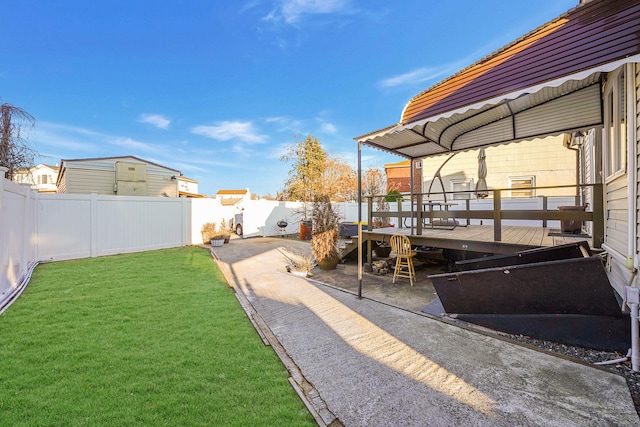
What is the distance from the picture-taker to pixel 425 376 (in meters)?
2.50

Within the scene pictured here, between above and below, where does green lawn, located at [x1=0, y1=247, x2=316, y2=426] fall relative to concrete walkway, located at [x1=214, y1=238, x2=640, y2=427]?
above

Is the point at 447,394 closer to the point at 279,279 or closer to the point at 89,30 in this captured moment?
the point at 279,279

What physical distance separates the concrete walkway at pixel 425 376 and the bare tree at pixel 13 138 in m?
8.87

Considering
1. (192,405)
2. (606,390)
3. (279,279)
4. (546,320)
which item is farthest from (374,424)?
(279,279)

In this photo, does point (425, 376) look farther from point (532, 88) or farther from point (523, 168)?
point (523, 168)

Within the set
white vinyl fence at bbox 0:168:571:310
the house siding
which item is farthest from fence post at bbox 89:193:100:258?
the house siding

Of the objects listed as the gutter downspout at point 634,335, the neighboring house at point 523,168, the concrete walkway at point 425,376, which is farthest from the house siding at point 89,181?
the gutter downspout at point 634,335

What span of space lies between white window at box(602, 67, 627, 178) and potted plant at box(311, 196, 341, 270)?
5419mm

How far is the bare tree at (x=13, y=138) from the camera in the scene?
24.4 ft

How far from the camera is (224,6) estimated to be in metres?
9.30

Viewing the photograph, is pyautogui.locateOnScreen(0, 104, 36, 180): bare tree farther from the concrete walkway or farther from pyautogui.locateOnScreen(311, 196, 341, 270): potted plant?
the concrete walkway

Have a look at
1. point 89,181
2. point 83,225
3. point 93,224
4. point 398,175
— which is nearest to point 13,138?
point 83,225

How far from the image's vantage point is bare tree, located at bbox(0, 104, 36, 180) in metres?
7.44

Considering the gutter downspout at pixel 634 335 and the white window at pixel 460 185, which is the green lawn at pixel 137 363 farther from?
the white window at pixel 460 185
